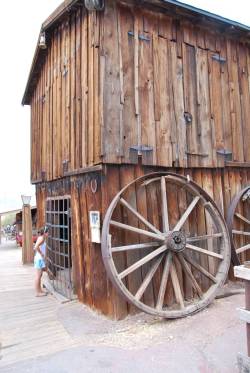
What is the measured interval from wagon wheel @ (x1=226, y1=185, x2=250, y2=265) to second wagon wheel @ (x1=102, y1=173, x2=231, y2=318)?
438 mm

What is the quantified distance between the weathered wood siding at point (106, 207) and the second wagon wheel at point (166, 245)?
0.09 ft

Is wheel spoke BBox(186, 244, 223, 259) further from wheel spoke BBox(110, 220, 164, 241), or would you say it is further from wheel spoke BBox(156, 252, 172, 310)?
wheel spoke BBox(110, 220, 164, 241)

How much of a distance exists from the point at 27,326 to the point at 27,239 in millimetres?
7441

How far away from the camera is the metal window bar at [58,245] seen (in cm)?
756

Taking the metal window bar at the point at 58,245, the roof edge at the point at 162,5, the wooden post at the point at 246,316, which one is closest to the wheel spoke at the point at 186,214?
the wooden post at the point at 246,316

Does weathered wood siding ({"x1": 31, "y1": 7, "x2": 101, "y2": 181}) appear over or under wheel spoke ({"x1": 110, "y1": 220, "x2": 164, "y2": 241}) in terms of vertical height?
over

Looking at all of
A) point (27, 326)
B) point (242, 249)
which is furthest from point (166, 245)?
point (27, 326)

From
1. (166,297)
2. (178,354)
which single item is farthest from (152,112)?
(178,354)

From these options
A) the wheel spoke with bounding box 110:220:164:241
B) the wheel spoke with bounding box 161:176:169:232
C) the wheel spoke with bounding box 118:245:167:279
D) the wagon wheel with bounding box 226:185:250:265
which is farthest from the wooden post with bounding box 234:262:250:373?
the wagon wheel with bounding box 226:185:250:265

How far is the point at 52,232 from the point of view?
27.5ft

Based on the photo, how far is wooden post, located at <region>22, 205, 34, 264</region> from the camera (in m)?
12.4

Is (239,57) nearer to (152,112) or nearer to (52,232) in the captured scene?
(152,112)

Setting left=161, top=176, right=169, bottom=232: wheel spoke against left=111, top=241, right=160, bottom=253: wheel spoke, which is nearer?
left=111, top=241, right=160, bottom=253: wheel spoke

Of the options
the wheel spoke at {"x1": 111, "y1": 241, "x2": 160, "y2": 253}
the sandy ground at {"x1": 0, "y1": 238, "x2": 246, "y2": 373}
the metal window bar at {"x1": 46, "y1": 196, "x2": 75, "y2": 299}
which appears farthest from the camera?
the metal window bar at {"x1": 46, "y1": 196, "x2": 75, "y2": 299}
